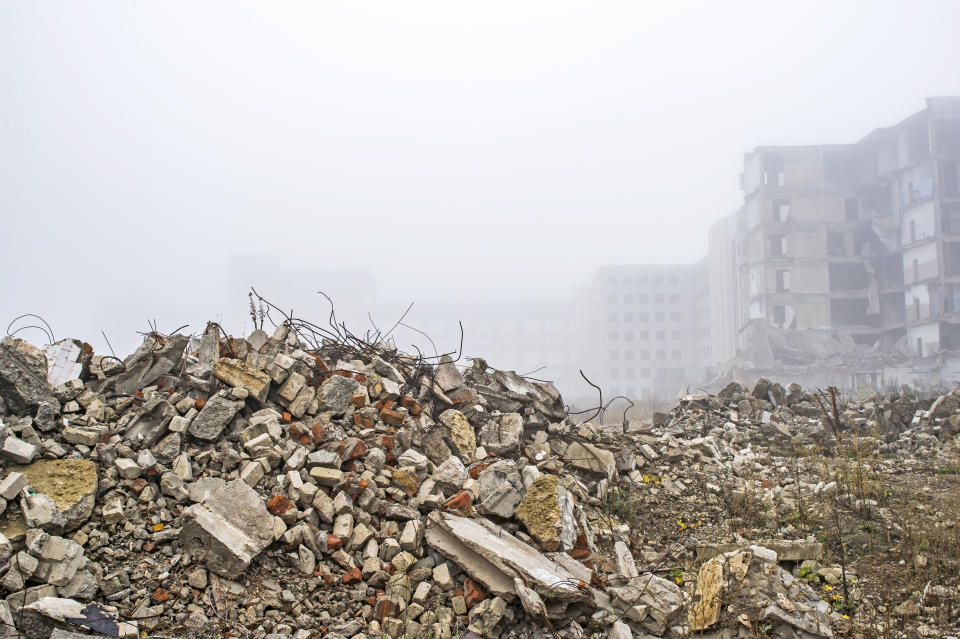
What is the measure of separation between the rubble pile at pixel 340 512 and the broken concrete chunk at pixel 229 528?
0.02 m

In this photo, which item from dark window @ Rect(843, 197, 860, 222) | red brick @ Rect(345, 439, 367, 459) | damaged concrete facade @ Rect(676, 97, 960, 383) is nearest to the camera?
red brick @ Rect(345, 439, 367, 459)

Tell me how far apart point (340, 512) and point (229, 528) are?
78 cm

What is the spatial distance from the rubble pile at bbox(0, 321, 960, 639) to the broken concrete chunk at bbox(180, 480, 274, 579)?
2 cm

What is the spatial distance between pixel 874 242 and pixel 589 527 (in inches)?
1539

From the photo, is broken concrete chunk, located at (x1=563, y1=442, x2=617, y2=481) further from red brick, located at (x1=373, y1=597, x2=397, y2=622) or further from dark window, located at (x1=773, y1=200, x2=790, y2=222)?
dark window, located at (x1=773, y1=200, x2=790, y2=222)

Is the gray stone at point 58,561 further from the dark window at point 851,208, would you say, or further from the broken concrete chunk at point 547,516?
the dark window at point 851,208

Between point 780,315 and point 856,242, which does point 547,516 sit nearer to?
point 780,315

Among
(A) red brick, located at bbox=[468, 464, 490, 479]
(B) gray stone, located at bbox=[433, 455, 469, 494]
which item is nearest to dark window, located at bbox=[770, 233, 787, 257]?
(A) red brick, located at bbox=[468, 464, 490, 479]

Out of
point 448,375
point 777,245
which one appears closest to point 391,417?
point 448,375

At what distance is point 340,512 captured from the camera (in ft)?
14.1

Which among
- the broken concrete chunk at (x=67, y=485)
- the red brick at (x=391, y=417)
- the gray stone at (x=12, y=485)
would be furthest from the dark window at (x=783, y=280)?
the gray stone at (x=12, y=485)

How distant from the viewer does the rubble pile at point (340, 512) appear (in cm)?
362

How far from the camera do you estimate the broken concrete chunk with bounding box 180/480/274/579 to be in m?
3.75

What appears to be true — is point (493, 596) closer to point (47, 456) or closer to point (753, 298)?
point (47, 456)
